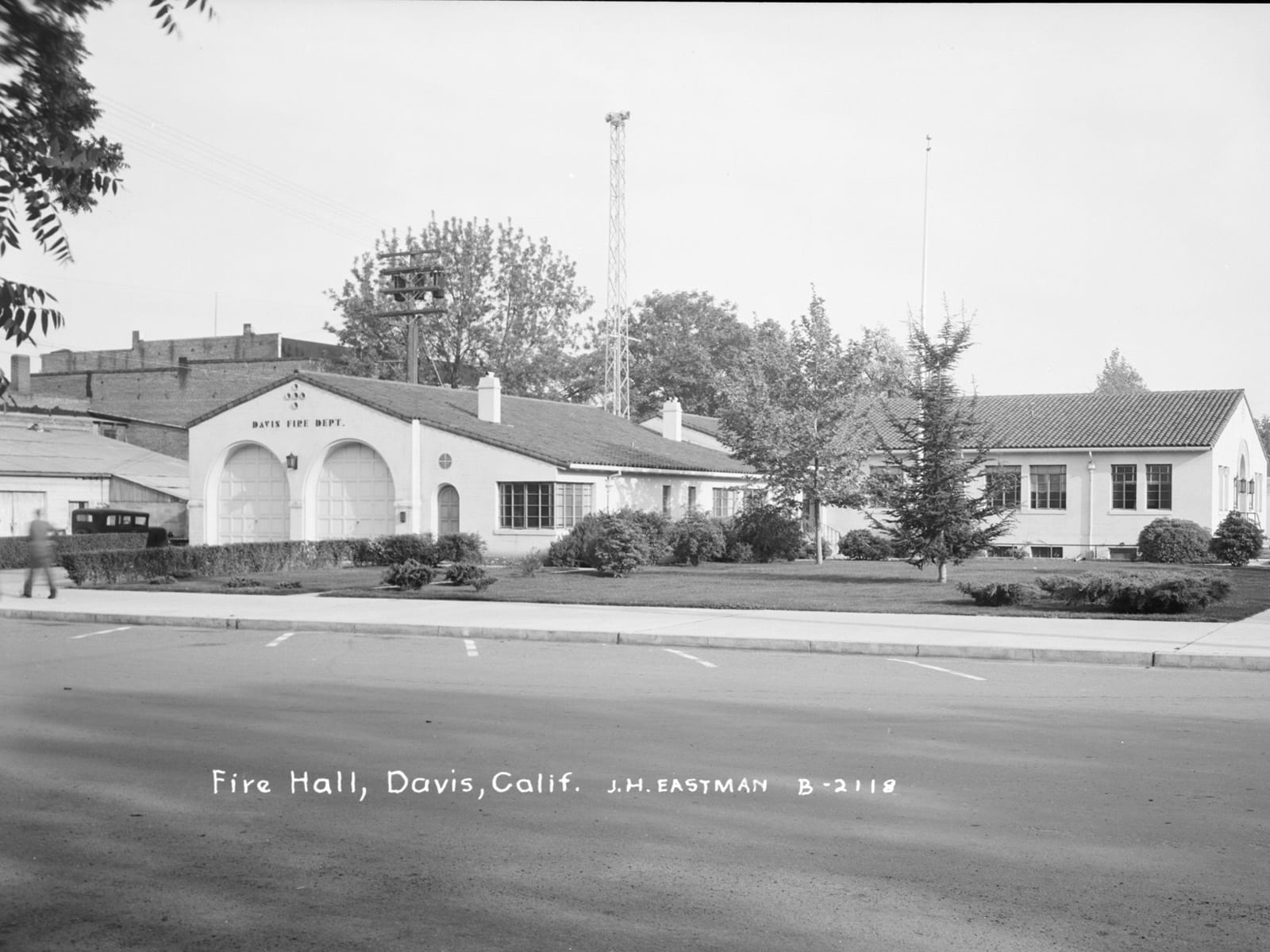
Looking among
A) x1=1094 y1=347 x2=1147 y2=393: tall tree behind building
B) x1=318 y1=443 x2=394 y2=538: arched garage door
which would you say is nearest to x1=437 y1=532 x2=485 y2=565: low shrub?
x1=318 y1=443 x2=394 y2=538: arched garage door

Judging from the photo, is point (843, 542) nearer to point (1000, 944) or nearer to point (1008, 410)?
point (1008, 410)

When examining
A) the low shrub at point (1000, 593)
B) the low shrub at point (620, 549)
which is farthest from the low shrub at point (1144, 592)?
the low shrub at point (620, 549)

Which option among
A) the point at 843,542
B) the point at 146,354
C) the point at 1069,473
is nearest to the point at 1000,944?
the point at 843,542

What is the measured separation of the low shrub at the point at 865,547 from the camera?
4188cm

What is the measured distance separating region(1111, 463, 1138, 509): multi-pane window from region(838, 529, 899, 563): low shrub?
8.90 metres

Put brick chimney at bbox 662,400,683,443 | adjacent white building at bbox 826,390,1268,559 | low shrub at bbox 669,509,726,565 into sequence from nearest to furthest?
low shrub at bbox 669,509,726,565 < adjacent white building at bbox 826,390,1268,559 < brick chimney at bbox 662,400,683,443

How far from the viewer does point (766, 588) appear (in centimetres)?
Result: 2669

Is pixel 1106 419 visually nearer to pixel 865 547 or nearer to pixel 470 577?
pixel 865 547

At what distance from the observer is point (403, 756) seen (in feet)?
30.7

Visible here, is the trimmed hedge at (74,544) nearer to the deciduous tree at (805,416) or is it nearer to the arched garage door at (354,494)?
the arched garage door at (354,494)

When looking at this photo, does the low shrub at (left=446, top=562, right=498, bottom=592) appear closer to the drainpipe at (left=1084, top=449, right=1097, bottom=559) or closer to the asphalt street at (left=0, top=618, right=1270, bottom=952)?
the asphalt street at (left=0, top=618, right=1270, bottom=952)

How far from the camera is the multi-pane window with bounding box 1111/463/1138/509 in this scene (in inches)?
1768

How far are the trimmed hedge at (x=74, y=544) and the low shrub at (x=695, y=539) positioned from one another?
597 inches

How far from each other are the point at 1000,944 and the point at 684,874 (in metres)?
1.68
